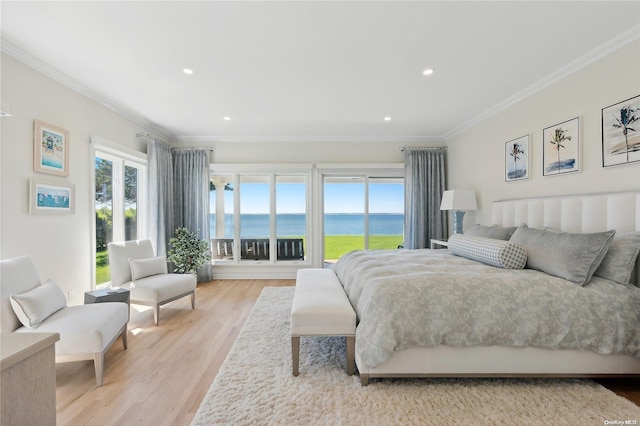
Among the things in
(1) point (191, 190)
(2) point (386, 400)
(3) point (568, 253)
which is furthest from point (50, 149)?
(3) point (568, 253)

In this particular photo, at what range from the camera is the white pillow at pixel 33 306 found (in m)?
1.94

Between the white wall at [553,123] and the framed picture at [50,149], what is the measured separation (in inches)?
199

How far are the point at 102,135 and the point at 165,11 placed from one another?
230 cm

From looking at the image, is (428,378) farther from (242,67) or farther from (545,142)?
(242,67)

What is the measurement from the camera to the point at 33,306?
196cm

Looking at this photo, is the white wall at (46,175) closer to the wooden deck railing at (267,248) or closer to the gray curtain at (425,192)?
the wooden deck railing at (267,248)

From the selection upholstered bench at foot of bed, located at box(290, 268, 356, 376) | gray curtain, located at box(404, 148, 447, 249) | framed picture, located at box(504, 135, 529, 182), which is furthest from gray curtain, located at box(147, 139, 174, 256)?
framed picture, located at box(504, 135, 529, 182)

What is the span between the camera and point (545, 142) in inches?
119

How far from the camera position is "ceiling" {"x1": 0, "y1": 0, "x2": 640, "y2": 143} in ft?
6.36

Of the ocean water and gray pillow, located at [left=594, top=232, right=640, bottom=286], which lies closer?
gray pillow, located at [left=594, top=232, right=640, bottom=286]

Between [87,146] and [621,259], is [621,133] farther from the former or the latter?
[87,146]

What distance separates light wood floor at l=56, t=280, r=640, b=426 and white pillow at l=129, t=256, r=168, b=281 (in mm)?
496

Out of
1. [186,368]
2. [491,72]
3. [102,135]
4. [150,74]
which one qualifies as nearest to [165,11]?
[150,74]

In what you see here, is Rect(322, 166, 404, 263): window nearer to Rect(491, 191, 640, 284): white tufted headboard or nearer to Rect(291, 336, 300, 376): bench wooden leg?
Rect(491, 191, 640, 284): white tufted headboard
